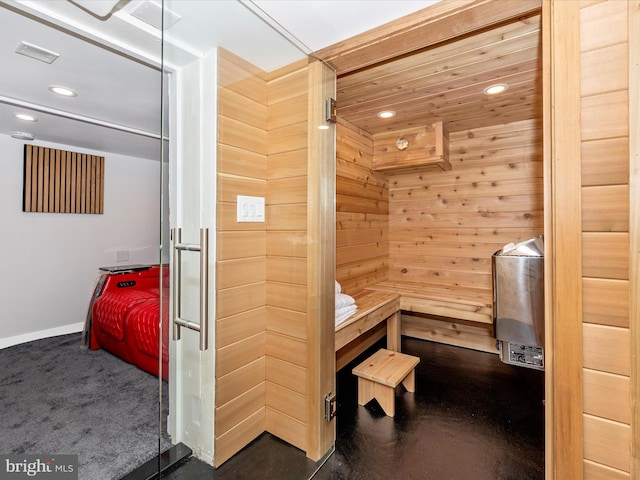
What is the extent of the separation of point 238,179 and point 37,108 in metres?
2.36

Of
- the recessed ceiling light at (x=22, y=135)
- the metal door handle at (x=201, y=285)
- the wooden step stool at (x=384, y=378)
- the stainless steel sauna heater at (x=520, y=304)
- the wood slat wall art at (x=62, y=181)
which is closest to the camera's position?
the stainless steel sauna heater at (x=520, y=304)

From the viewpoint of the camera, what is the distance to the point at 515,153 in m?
2.91

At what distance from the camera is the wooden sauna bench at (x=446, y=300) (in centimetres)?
258

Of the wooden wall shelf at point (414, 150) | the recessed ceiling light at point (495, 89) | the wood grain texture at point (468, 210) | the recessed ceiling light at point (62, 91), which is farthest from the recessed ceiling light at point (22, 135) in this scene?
the recessed ceiling light at point (495, 89)

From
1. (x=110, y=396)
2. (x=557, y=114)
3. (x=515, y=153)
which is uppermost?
(x=515, y=153)

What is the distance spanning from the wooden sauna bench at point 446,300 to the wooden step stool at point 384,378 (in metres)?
0.61

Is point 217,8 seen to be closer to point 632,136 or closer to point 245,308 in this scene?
point 245,308

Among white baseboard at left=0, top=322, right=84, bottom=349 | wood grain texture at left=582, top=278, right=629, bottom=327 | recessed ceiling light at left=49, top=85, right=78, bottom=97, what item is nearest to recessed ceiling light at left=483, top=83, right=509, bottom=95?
wood grain texture at left=582, top=278, right=629, bottom=327

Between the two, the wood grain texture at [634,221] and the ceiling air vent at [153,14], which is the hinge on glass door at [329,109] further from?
the wood grain texture at [634,221]

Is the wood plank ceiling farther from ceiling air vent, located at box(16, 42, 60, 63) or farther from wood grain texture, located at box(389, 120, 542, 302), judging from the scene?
ceiling air vent, located at box(16, 42, 60, 63)

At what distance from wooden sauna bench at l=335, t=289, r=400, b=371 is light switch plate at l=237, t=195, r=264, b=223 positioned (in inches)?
36.2

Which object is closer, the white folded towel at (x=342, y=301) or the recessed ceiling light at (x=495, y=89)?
the recessed ceiling light at (x=495, y=89)

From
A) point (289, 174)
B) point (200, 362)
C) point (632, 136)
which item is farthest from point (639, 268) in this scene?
point (200, 362)

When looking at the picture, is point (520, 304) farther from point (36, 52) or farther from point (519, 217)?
point (36, 52)
